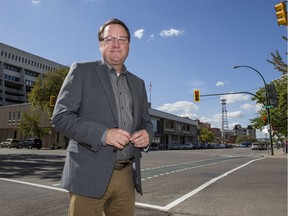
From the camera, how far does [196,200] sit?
6.81 meters

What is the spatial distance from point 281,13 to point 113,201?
12.1m

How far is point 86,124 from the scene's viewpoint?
78.1 inches

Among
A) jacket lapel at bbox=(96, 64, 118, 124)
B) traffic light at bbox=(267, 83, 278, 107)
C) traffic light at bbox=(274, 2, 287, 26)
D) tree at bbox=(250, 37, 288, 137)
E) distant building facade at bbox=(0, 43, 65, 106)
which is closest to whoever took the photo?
jacket lapel at bbox=(96, 64, 118, 124)

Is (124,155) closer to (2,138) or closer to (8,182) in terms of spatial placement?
(8,182)

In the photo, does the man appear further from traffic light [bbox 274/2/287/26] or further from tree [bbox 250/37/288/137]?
tree [bbox 250/37/288/137]

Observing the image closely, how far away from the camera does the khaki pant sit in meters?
2.06

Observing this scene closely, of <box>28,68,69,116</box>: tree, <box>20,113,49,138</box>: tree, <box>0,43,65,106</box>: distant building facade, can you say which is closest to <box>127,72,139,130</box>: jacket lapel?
<box>28,68,69,116</box>: tree

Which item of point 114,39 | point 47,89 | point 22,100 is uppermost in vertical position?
point 22,100

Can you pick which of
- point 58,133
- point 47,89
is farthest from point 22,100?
point 47,89

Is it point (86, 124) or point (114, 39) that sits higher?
point (114, 39)

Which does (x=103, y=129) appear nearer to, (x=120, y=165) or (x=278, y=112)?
(x=120, y=165)

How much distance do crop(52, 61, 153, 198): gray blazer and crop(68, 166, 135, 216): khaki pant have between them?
89 mm

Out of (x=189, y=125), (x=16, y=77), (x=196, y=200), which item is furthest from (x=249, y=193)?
(x=16, y=77)

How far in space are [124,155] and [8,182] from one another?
858cm
